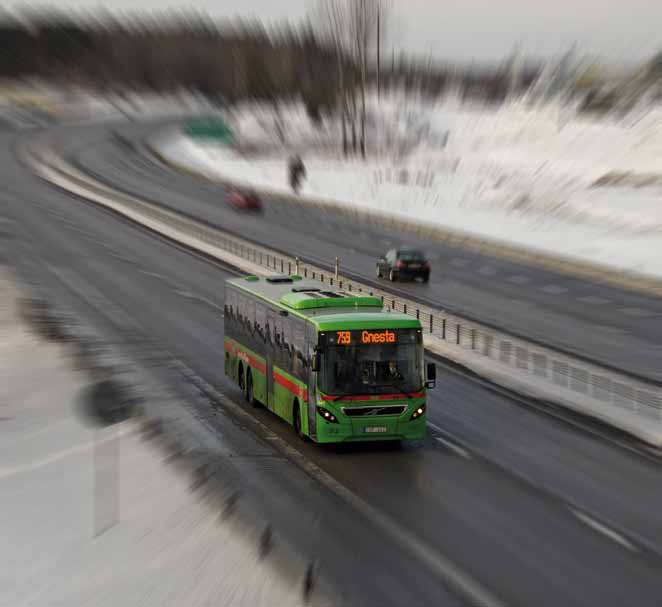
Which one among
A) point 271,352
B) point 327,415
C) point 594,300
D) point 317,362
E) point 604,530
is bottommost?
point 594,300

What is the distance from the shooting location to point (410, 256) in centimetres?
6178

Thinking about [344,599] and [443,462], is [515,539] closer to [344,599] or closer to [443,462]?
[344,599]

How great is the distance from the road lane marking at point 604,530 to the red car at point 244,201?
232 ft

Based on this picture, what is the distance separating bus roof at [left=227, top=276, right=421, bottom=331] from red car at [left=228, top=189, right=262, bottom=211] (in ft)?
196

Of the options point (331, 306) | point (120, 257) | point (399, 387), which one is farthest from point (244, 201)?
point (399, 387)

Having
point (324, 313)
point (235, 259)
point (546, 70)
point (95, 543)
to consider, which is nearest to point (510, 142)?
point (546, 70)

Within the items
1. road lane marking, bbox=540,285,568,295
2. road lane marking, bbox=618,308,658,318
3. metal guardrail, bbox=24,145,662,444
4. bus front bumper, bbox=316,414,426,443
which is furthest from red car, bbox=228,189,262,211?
→ bus front bumper, bbox=316,414,426,443

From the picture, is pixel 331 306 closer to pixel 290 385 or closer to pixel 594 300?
pixel 290 385

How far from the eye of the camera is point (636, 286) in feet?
196

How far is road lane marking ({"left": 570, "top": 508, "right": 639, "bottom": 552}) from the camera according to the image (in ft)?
69.4

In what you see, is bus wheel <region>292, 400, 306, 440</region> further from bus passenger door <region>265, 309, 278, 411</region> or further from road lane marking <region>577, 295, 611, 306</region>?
road lane marking <region>577, 295, 611, 306</region>

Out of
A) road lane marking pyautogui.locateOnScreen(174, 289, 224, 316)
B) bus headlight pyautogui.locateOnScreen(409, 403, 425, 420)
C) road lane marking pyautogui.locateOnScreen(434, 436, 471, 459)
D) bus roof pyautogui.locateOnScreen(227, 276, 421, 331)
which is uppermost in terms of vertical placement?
bus roof pyautogui.locateOnScreen(227, 276, 421, 331)

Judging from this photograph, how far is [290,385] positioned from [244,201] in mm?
64753

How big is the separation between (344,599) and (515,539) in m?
4.15
